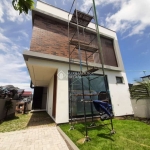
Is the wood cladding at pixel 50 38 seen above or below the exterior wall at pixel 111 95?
above

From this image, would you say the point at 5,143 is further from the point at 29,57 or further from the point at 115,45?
the point at 115,45

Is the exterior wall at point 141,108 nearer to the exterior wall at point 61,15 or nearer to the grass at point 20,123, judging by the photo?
the exterior wall at point 61,15

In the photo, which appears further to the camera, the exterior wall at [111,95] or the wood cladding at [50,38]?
the wood cladding at [50,38]

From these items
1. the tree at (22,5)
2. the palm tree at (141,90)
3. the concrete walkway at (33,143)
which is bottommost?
the concrete walkway at (33,143)

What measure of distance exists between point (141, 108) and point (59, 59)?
6.68m

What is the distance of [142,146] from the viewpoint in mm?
2514

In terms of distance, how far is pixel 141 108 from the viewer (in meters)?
6.29

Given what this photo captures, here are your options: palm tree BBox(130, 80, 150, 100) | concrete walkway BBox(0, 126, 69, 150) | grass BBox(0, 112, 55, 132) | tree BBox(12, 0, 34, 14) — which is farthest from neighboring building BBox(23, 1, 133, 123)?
tree BBox(12, 0, 34, 14)

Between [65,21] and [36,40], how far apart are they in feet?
→ 10.3

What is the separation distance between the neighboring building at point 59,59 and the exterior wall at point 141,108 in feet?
1.32

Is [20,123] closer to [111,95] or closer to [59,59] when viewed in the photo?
[59,59]

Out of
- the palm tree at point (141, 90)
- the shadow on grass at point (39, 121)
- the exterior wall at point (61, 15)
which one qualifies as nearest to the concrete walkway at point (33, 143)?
the shadow on grass at point (39, 121)

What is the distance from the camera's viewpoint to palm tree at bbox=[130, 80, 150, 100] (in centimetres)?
564

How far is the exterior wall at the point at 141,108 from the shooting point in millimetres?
5868
